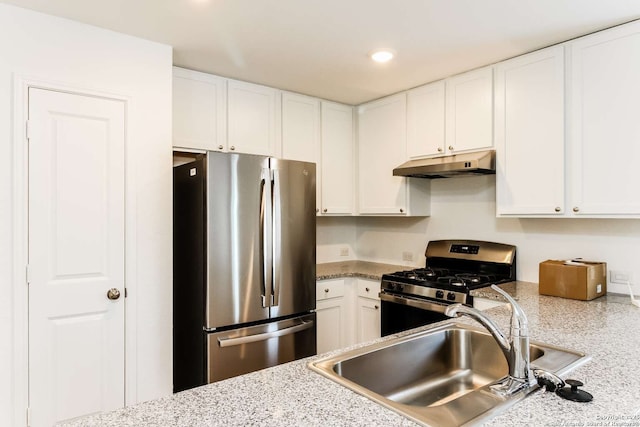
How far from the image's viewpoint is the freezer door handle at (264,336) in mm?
2312

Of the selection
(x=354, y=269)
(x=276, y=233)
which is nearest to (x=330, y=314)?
(x=354, y=269)

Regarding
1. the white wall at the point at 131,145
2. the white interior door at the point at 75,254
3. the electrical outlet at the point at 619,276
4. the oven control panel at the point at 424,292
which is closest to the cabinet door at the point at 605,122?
the electrical outlet at the point at 619,276

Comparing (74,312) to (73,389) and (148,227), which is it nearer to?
(73,389)

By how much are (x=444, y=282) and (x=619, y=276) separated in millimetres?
999

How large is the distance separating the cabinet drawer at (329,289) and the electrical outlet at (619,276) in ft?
5.98

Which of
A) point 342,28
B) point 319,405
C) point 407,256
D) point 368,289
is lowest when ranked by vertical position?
point 368,289

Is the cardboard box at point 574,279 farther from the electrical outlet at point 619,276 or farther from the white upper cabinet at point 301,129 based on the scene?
the white upper cabinet at point 301,129

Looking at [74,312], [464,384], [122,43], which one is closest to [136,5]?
[122,43]

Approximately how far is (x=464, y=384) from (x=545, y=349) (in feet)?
1.05

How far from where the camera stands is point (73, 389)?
2.09 metres

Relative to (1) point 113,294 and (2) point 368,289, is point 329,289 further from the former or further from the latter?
(1) point 113,294

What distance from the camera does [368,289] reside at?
3.28 m

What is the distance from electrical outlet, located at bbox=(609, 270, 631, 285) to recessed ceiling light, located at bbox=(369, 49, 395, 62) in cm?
190

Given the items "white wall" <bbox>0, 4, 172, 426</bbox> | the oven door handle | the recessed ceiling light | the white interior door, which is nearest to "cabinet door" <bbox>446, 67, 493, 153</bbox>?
the recessed ceiling light
